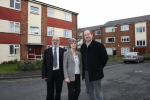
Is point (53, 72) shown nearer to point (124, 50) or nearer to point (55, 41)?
point (55, 41)

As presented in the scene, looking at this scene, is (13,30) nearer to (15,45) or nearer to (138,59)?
(15,45)

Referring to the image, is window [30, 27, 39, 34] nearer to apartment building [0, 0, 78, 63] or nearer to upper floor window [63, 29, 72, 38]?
apartment building [0, 0, 78, 63]

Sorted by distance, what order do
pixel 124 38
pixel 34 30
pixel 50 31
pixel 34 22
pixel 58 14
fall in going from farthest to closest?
pixel 124 38 < pixel 58 14 < pixel 50 31 < pixel 34 30 < pixel 34 22

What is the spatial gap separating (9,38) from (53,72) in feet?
46.4

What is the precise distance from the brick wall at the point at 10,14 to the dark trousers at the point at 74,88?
49.9ft

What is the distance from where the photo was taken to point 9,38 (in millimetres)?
14969

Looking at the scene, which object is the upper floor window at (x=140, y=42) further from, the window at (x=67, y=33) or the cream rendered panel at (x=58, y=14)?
the cream rendered panel at (x=58, y=14)

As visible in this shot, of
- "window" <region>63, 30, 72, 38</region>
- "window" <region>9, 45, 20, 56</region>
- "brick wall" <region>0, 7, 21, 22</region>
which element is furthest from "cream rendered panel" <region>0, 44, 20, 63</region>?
"window" <region>63, 30, 72, 38</region>

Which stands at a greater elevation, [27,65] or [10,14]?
[10,14]

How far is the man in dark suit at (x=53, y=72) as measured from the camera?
3.19 m

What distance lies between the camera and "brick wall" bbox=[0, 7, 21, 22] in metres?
14.6

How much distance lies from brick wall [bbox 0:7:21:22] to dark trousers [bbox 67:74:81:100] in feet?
49.9

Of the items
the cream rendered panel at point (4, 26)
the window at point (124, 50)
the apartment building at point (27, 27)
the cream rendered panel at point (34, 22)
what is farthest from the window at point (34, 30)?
the window at point (124, 50)

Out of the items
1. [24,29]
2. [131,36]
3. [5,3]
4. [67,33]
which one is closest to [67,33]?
[67,33]
